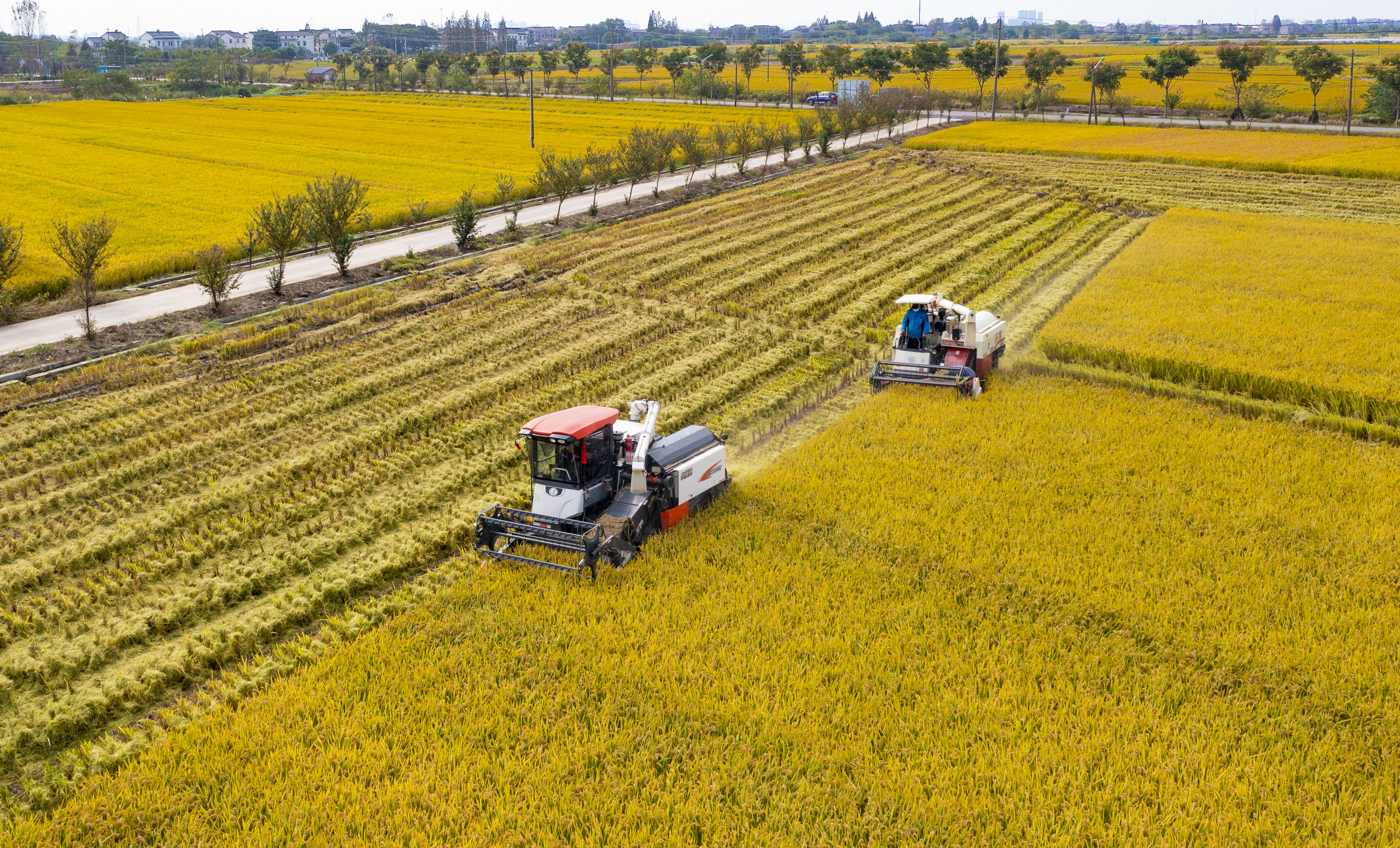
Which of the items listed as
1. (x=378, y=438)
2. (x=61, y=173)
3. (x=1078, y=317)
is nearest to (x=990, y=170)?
(x=1078, y=317)

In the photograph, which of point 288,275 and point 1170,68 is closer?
point 288,275

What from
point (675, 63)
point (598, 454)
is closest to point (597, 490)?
point (598, 454)

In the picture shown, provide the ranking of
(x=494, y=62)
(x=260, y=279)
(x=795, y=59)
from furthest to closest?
1. (x=494, y=62)
2. (x=795, y=59)
3. (x=260, y=279)

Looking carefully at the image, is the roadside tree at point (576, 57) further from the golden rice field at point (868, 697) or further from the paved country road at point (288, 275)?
the golden rice field at point (868, 697)

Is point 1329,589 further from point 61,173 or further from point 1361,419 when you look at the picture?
point 61,173

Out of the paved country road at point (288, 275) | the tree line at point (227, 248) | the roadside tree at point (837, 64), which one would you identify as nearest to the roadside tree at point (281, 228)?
the tree line at point (227, 248)

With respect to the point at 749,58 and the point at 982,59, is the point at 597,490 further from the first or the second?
the point at 749,58
